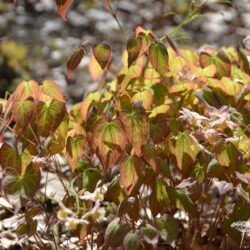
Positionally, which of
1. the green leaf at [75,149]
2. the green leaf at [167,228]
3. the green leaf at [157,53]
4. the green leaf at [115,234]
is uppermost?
the green leaf at [157,53]

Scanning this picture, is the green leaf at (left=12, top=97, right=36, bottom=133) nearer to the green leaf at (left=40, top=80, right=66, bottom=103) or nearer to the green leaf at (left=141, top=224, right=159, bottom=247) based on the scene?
the green leaf at (left=40, top=80, right=66, bottom=103)

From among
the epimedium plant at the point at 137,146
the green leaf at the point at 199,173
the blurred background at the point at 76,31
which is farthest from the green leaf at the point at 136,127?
the blurred background at the point at 76,31

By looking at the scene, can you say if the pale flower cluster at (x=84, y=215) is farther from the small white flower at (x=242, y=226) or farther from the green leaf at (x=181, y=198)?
the small white flower at (x=242, y=226)

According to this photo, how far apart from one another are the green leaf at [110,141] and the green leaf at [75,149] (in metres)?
0.13

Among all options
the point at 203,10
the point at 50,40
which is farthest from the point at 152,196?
the point at 203,10

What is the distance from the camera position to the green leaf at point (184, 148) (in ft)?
6.16

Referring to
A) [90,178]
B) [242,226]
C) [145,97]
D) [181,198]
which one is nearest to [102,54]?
[145,97]

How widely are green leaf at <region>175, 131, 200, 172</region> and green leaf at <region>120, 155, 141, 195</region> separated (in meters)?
0.17

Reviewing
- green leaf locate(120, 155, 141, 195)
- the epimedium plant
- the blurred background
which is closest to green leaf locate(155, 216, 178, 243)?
the epimedium plant

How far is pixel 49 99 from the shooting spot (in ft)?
6.15

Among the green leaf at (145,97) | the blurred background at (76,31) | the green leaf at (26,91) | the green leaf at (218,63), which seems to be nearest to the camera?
the green leaf at (26,91)

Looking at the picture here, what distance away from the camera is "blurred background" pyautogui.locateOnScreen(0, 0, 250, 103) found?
176 inches

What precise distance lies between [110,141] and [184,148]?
254 millimetres

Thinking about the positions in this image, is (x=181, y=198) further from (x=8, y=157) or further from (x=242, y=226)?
(x=8, y=157)
